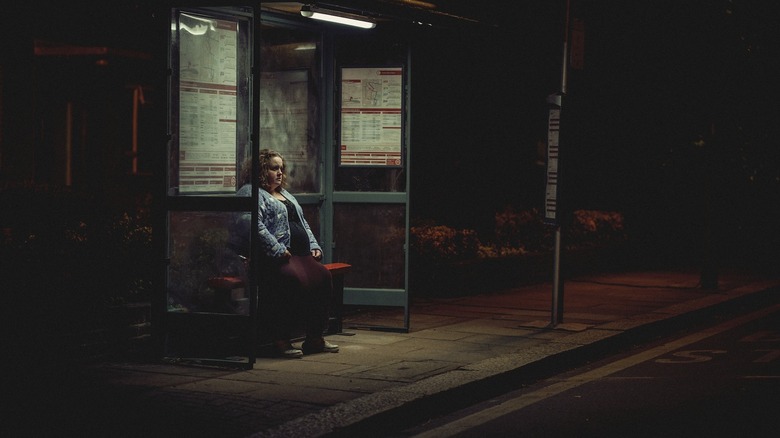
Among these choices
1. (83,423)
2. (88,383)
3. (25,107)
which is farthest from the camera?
(25,107)

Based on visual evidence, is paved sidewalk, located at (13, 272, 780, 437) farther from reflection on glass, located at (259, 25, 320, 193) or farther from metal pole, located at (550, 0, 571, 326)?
reflection on glass, located at (259, 25, 320, 193)

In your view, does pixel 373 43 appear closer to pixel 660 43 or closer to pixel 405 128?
pixel 405 128

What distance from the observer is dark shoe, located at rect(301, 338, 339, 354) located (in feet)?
32.3

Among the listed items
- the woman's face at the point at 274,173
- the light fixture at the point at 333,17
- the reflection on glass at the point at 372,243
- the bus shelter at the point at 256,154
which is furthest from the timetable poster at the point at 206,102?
the reflection on glass at the point at 372,243

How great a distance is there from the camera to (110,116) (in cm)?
1834

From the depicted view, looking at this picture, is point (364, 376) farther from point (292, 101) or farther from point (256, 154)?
point (292, 101)

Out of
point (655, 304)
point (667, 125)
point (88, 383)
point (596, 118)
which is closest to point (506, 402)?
point (88, 383)

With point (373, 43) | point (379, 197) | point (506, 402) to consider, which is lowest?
point (506, 402)

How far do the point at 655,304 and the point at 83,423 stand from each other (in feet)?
26.9

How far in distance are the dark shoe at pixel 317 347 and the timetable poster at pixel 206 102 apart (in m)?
1.52

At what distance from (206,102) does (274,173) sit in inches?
36.7

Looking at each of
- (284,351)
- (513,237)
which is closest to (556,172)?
(284,351)

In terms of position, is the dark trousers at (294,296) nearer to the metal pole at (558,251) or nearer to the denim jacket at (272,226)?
the denim jacket at (272,226)

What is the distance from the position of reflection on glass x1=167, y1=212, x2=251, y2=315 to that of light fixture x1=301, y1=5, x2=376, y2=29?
6.07 feet
